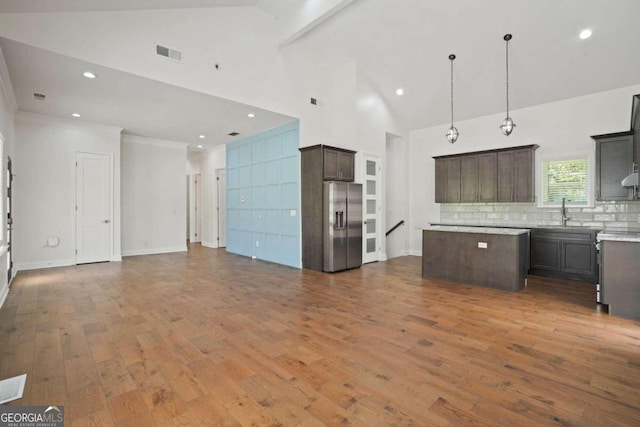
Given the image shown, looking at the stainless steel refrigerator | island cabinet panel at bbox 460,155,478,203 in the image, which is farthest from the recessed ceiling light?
the stainless steel refrigerator

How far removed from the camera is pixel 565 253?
5.53 metres

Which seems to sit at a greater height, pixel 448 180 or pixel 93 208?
pixel 448 180

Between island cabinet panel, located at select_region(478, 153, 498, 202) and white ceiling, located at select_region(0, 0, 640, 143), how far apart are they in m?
1.13

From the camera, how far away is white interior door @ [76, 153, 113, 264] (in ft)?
21.9

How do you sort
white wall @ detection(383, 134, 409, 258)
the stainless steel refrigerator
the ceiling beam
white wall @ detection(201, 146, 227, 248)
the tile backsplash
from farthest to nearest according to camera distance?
white wall @ detection(201, 146, 227, 248) < white wall @ detection(383, 134, 409, 258) < the stainless steel refrigerator < the tile backsplash < the ceiling beam

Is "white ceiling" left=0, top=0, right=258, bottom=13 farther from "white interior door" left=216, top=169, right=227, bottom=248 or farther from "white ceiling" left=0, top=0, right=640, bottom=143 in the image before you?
"white interior door" left=216, top=169, right=227, bottom=248

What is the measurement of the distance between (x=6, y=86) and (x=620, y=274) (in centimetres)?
848

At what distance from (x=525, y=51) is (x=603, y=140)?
2063mm

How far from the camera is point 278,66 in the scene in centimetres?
579

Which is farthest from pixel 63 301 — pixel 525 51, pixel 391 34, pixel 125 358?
pixel 525 51

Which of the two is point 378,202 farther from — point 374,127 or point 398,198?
point 374,127

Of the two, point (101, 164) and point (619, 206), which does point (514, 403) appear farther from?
point (101, 164)

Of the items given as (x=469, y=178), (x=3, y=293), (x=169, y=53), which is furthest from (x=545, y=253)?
(x=3, y=293)

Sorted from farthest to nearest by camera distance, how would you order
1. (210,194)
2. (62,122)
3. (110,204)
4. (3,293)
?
(210,194) < (110,204) < (62,122) < (3,293)
